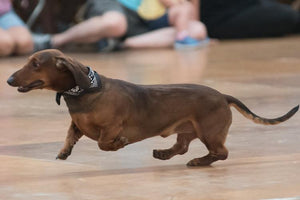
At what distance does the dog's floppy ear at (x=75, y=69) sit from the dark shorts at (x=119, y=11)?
13.1 feet


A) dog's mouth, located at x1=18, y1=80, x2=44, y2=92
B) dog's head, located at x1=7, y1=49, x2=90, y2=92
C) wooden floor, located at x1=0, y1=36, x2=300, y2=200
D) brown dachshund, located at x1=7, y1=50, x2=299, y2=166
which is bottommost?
wooden floor, located at x1=0, y1=36, x2=300, y2=200

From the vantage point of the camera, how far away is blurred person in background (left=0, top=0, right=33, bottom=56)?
5035 mm

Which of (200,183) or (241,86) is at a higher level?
(200,183)

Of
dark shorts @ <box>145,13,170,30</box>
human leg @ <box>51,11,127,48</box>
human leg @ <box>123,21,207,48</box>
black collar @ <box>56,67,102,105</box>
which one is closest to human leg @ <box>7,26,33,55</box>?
human leg @ <box>51,11,127,48</box>

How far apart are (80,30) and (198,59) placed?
121 centimetres

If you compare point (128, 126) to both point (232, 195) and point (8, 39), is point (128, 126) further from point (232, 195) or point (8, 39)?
point (8, 39)

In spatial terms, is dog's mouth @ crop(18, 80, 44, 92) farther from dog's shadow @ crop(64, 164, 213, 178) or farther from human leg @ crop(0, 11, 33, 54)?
human leg @ crop(0, 11, 33, 54)

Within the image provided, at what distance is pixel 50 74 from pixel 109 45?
4.04 metres

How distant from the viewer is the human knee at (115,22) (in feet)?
17.6

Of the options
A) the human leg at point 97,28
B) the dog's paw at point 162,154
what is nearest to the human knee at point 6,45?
the human leg at point 97,28

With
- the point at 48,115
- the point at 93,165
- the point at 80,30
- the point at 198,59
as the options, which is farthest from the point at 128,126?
the point at 80,30

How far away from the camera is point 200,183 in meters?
1.55

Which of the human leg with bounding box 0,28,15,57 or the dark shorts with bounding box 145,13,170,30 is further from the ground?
the human leg with bounding box 0,28,15,57

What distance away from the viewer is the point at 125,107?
1.58 meters
